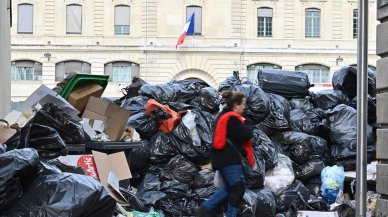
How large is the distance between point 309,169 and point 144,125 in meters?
2.31

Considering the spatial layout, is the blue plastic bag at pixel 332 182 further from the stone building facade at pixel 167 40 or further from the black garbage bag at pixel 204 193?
the stone building facade at pixel 167 40

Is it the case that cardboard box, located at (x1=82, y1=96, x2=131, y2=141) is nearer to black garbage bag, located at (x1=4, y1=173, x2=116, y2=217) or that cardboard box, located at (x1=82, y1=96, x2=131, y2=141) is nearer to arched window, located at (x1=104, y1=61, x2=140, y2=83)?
black garbage bag, located at (x1=4, y1=173, x2=116, y2=217)

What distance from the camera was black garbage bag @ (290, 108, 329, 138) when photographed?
988 cm

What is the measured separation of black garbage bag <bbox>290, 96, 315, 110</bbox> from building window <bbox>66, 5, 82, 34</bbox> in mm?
32986

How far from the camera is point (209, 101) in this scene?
9492 mm

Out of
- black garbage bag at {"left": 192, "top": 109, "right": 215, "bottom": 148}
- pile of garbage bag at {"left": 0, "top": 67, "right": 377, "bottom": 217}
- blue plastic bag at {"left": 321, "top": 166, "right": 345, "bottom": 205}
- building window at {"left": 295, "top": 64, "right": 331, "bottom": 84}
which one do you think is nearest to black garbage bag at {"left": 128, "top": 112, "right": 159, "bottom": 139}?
pile of garbage bag at {"left": 0, "top": 67, "right": 377, "bottom": 217}

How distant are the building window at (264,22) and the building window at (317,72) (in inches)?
119

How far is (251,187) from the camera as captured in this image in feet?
27.1

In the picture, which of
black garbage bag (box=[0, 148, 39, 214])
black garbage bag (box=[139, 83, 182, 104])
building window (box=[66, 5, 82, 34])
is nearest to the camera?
black garbage bag (box=[0, 148, 39, 214])

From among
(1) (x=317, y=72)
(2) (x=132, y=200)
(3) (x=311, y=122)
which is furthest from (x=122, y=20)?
(2) (x=132, y=200)

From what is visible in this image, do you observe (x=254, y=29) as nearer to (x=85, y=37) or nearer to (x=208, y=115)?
(x=85, y=37)

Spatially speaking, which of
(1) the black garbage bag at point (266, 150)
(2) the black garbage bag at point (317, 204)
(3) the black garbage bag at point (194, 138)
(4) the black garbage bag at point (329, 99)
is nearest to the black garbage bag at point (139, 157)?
(3) the black garbage bag at point (194, 138)

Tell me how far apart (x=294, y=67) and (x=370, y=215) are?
1396 inches

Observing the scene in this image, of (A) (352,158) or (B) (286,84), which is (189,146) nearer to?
(A) (352,158)
